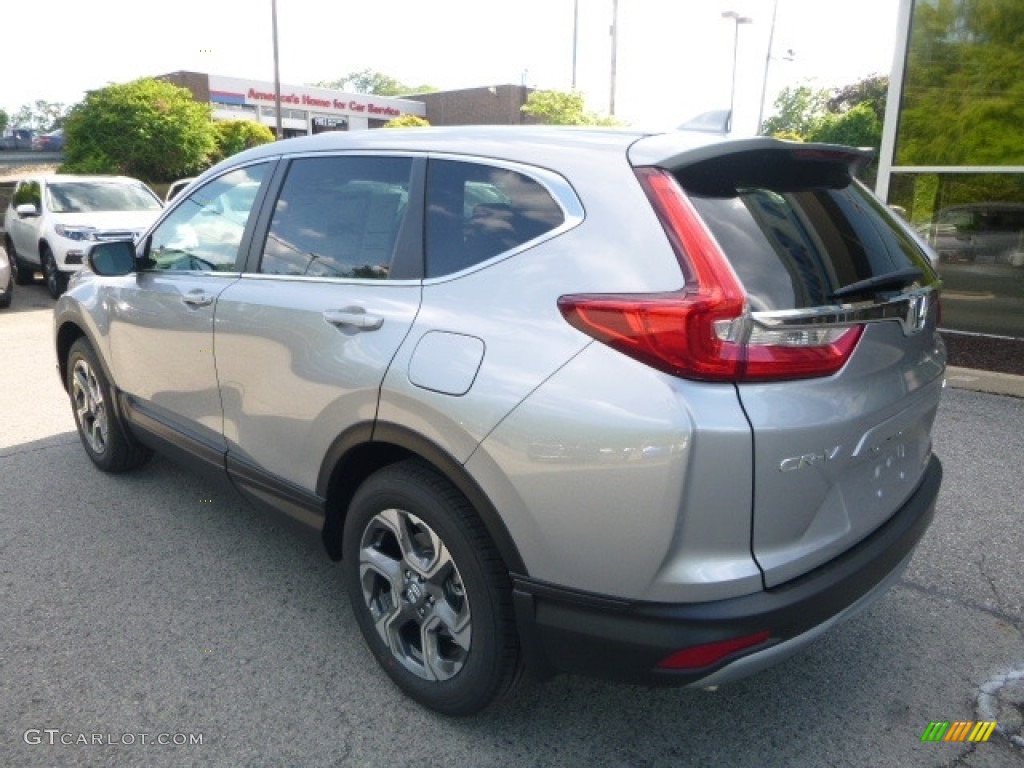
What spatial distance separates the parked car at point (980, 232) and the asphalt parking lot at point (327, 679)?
6200mm

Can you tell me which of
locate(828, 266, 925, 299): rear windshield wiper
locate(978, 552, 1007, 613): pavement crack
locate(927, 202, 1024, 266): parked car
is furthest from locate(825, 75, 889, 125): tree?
locate(828, 266, 925, 299): rear windshield wiper

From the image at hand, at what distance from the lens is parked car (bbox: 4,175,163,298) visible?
11164mm

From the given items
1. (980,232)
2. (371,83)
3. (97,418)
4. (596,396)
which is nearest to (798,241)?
(596,396)

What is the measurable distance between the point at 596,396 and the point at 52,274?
12011 millimetres

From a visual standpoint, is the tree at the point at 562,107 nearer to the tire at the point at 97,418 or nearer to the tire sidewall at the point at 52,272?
the tire sidewall at the point at 52,272

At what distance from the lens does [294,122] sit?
52.5m

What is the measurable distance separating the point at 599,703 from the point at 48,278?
12220 mm

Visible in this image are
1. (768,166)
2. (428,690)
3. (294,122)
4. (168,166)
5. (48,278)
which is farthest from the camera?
(294,122)

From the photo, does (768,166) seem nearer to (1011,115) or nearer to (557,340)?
(557,340)

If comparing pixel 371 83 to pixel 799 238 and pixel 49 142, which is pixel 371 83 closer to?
pixel 49 142

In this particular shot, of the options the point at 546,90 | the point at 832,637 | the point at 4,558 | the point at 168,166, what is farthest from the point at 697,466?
the point at 546,90

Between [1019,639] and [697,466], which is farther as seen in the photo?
[1019,639]

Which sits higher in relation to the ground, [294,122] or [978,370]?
[294,122]

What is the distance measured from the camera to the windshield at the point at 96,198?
39.2 ft
